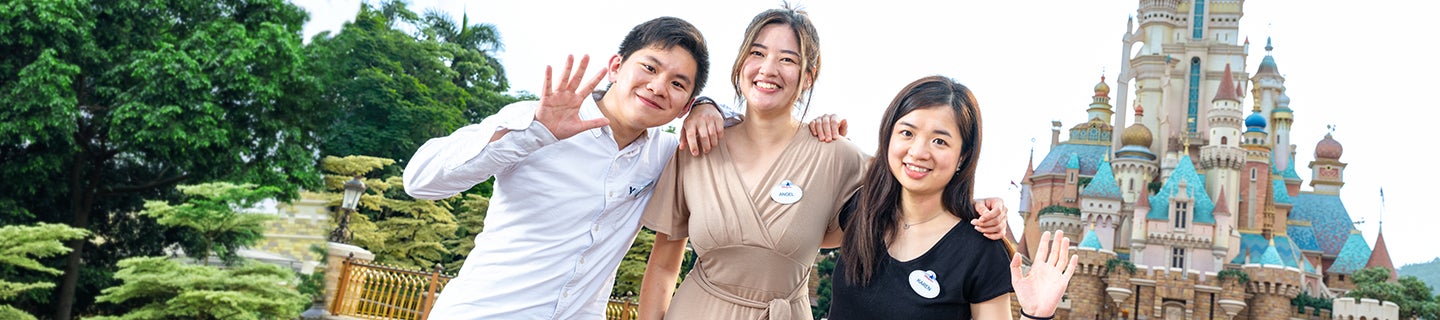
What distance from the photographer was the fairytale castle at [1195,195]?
95.5 feet

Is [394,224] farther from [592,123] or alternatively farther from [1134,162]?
[1134,162]

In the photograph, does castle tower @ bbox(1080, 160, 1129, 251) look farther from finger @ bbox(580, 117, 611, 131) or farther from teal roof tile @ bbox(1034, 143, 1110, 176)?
finger @ bbox(580, 117, 611, 131)

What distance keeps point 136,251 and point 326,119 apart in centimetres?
317

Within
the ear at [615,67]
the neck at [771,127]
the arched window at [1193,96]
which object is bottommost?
→ the neck at [771,127]

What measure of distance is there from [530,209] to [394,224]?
13.2m

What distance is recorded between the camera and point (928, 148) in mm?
1925

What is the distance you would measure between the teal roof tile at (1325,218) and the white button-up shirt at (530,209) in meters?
38.5

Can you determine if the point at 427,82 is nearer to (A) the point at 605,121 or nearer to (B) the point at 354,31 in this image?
(B) the point at 354,31

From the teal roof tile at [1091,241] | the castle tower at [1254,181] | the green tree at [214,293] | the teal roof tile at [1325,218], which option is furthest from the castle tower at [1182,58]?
the green tree at [214,293]

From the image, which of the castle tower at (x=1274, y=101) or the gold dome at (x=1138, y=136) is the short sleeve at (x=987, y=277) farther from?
the castle tower at (x=1274, y=101)

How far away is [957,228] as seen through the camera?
6.38ft

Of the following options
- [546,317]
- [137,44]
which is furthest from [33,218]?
[546,317]

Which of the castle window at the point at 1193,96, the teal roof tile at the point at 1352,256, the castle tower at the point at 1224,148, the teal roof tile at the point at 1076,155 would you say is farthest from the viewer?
the teal roof tile at the point at 1076,155

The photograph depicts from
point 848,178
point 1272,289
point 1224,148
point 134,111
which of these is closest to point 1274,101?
point 1224,148
